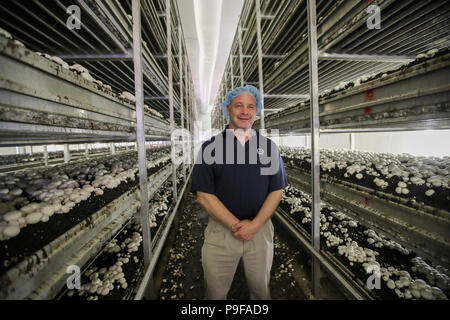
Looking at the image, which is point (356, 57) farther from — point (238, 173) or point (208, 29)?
point (208, 29)

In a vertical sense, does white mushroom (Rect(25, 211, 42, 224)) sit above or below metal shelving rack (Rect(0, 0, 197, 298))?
below

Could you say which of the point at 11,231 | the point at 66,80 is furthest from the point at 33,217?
the point at 66,80

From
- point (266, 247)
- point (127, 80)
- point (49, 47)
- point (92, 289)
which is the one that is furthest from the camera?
point (127, 80)

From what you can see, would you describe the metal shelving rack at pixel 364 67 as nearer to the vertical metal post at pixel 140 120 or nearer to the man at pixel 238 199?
the man at pixel 238 199

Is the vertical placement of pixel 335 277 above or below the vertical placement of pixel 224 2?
below

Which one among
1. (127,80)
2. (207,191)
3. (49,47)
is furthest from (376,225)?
(127,80)

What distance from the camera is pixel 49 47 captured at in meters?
1.34

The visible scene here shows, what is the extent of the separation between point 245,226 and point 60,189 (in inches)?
44.3

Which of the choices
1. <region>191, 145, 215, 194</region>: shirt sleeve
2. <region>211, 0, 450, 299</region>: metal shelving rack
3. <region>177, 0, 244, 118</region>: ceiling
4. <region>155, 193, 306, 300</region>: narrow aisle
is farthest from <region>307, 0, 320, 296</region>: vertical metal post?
<region>177, 0, 244, 118</region>: ceiling

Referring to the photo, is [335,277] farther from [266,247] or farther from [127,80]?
[127,80]

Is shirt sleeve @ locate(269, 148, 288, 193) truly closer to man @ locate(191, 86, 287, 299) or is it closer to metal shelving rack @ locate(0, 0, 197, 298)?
man @ locate(191, 86, 287, 299)

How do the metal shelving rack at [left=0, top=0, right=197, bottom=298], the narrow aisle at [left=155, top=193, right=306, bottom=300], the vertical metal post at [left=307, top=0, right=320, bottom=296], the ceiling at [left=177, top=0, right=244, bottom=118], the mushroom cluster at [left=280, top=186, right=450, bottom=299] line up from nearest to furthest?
1. the metal shelving rack at [left=0, top=0, right=197, bottom=298]
2. the mushroom cluster at [left=280, top=186, right=450, bottom=299]
3. the vertical metal post at [left=307, top=0, right=320, bottom=296]
4. the narrow aisle at [left=155, top=193, right=306, bottom=300]
5. the ceiling at [left=177, top=0, right=244, bottom=118]

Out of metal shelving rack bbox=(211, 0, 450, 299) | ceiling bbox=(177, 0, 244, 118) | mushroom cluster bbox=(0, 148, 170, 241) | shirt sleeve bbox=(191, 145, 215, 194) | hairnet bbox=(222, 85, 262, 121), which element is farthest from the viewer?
ceiling bbox=(177, 0, 244, 118)

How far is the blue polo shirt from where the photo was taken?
1114mm
